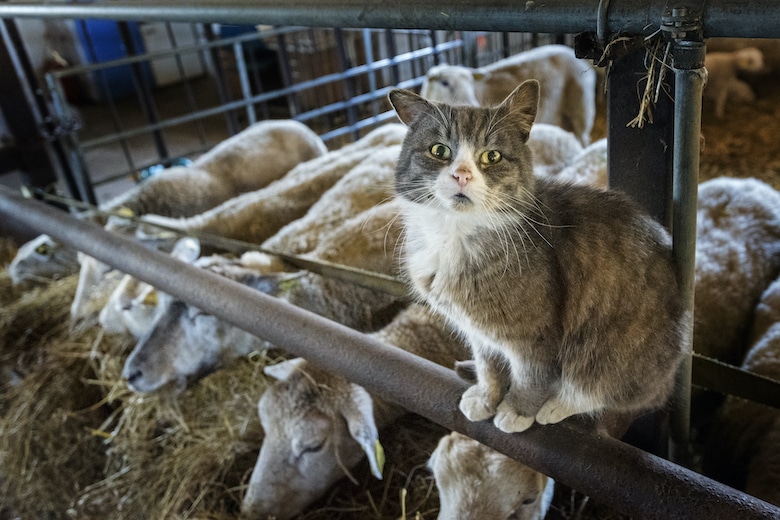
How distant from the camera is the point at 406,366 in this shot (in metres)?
1.74

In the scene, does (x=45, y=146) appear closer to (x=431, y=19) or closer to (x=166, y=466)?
(x=166, y=466)

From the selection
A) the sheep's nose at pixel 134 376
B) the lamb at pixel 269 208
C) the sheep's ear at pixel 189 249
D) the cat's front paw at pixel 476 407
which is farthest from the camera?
the lamb at pixel 269 208

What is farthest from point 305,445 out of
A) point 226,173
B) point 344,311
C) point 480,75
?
point 480,75

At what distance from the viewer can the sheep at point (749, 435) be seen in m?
2.14

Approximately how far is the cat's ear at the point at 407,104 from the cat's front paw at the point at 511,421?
0.72 meters

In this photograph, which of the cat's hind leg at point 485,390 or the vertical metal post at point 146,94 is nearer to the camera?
the cat's hind leg at point 485,390

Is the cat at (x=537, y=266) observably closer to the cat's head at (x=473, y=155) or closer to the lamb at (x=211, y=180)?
the cat's head at (x=473, y=155)

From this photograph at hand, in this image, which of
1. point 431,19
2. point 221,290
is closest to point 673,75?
point 431,19

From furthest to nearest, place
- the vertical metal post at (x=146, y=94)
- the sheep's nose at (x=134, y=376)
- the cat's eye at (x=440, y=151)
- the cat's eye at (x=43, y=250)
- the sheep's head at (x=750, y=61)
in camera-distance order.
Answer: the sheep's head at (x=750, y=61) < the vertical metal post at (x=146, y=94) < the cat's eye at (x=43, y=250) < the sheep's nose at (x=134, y=376) < the cat's eye at (x=440, y=151)

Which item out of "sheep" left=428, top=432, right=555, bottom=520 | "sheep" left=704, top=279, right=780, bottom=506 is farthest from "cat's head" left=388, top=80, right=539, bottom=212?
"sheep" left=704, top=279, right=780, bottom=506

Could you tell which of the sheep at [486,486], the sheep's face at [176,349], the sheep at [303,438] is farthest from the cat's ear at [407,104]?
the sheep's face at [176,349]

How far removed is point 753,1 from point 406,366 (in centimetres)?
109

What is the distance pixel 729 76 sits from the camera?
6902 mm

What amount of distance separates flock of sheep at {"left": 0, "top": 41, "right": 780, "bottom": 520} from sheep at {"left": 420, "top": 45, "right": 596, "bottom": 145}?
0.80 meters
